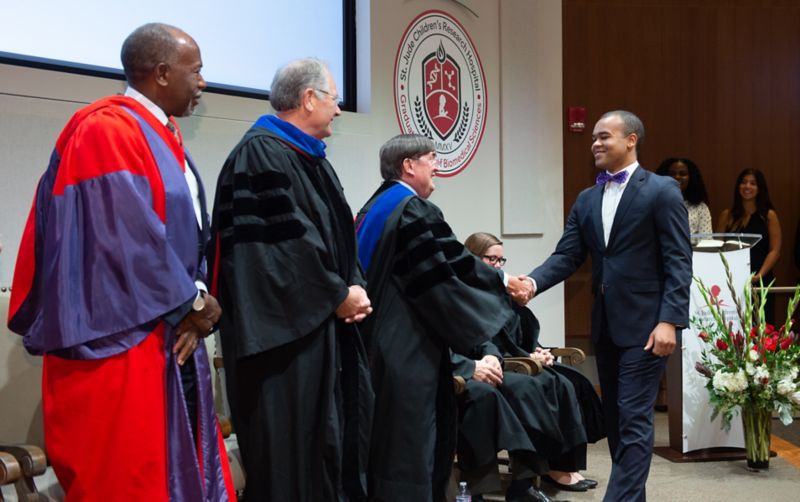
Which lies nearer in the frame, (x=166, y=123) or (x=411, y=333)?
(x=166, y=123)

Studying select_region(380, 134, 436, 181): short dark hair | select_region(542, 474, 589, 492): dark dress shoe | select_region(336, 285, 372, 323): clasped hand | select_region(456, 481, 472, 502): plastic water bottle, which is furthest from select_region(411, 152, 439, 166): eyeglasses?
select_region(542, 474, 589, 492): dark dress shoe

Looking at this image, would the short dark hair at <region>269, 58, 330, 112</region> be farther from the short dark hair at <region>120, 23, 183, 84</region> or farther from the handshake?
the handshake

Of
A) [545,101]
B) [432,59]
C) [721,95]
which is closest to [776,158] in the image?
[721,95]

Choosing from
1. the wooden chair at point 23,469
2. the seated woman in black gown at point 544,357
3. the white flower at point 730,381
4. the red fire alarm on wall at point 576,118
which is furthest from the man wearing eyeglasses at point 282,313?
the red fire alarm on wall at point 576,118

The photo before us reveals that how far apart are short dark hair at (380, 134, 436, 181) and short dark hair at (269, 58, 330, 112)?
1.87ft

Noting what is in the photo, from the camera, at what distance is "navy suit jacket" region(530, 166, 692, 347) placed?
379cm

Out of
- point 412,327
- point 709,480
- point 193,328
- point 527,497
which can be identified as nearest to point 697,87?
point 709,480

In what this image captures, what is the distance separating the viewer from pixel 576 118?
26.3 ft

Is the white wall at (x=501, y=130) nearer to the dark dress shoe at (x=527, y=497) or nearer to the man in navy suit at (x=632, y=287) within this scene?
the man in navy suit at (x=632, y=287)

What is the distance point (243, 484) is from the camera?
330 cm

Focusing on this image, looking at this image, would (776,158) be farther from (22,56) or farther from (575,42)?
(22,56)

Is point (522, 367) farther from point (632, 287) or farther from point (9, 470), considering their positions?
point (9, 470)

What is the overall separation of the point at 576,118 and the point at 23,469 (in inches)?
246

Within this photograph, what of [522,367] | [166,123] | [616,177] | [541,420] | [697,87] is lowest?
[541,420]
